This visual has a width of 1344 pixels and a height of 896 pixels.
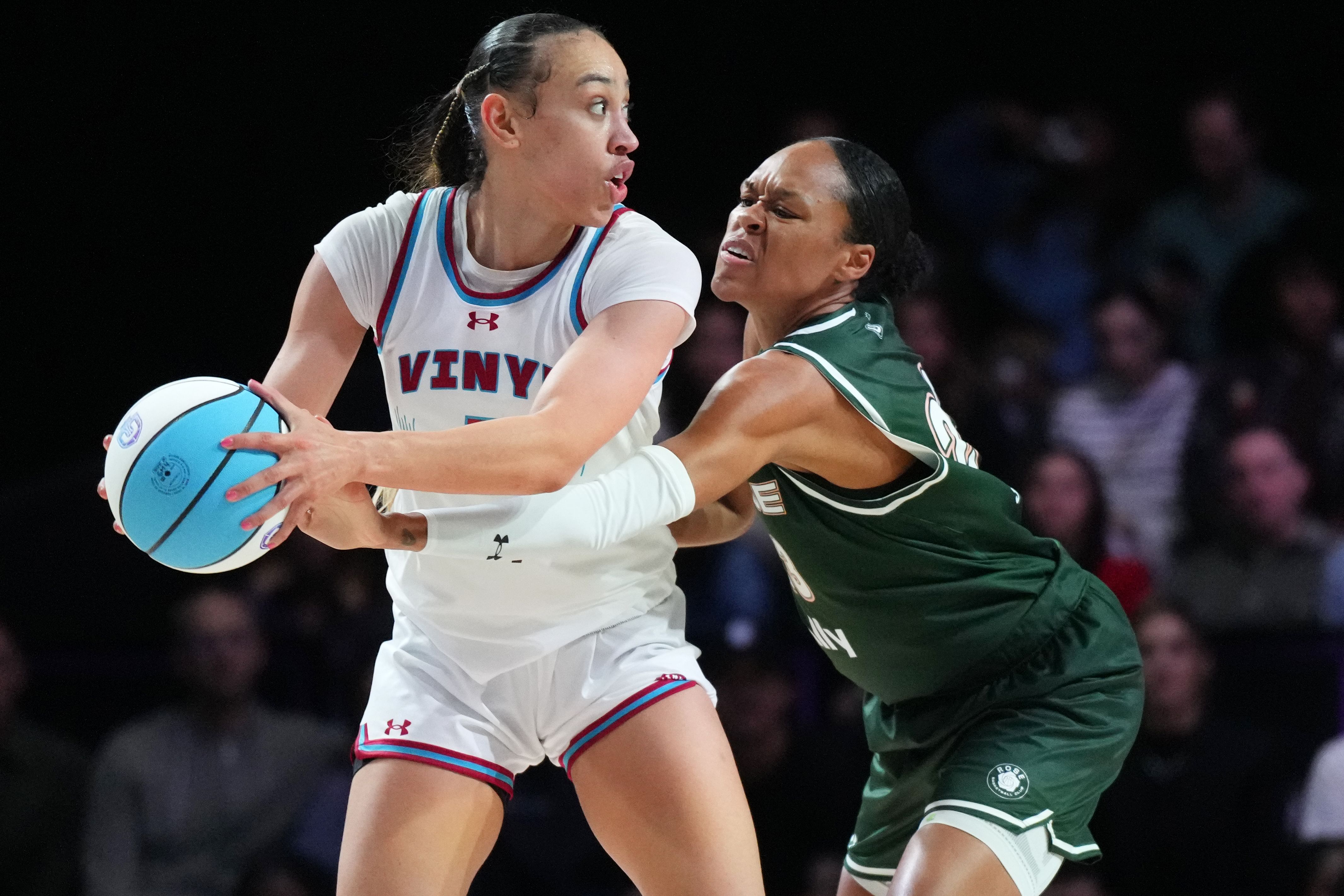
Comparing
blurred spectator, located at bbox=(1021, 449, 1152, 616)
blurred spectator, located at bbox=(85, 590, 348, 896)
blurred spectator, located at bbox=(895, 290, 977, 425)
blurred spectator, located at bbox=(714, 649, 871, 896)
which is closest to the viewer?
blurred spectator, located at bbox=(714, 649, 871, 896)

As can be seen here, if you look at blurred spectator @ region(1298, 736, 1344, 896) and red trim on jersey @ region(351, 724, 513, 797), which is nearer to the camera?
red trim on jersey @ region(351, 724, 513, 797)

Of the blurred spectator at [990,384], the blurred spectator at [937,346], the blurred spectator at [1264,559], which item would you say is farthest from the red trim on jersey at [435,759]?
the blurred spectator at [937,346]

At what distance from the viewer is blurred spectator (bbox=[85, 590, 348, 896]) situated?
513 cm

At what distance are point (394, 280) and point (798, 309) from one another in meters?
0.85

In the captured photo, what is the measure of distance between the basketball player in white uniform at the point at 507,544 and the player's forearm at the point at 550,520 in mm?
47

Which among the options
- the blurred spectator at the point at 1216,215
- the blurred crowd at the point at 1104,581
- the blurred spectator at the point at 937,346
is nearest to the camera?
the blurred crowd at the point at 1104,581

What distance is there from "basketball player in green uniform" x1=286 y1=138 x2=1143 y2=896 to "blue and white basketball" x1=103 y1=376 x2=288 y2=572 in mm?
496

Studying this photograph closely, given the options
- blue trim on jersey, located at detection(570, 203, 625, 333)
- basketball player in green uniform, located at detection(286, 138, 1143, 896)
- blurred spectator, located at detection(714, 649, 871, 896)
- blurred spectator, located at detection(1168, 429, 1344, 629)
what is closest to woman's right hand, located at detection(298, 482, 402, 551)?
basketball player in green uniform, located at detection(286, 138, 1143, 896)

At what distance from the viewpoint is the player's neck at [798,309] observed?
129 inches

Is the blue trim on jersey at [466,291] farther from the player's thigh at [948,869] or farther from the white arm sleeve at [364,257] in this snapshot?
the player's thigh at [948,869]

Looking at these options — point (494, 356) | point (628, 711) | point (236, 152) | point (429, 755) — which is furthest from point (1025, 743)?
point (236, 152)

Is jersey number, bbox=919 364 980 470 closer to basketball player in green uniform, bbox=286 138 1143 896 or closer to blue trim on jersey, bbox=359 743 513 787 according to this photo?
basketball player in green uniform, bbox=286 138 1143 896

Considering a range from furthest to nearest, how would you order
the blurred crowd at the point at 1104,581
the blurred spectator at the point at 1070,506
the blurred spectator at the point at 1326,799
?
1. the blurred spectator at the point at 1070,506
2. the blurred crowd at the point at 1104,581
3. the blurred spectator at the point at 1326,799

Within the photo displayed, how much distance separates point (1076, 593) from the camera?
3.28 metres
